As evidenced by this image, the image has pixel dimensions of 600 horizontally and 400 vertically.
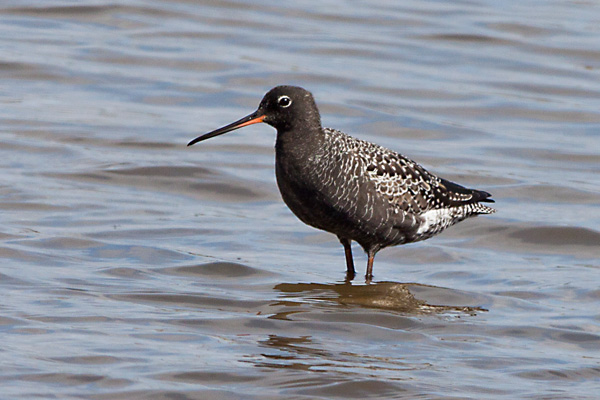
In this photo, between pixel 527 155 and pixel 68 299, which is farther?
pixel 527 155

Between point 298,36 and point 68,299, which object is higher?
point 298,36

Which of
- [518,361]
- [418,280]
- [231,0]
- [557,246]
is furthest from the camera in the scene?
[231,0]

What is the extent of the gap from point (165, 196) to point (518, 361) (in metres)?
5.88

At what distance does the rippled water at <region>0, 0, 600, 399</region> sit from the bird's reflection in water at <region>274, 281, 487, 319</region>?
36 mm

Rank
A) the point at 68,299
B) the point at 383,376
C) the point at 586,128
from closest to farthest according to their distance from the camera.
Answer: the point at 383,376 → the point at 68,299 → the point at 586,128

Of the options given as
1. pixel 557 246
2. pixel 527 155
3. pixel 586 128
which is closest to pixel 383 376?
pixel 557 246

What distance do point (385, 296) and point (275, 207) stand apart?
3.15 meters

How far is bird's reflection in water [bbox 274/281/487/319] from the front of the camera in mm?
9477

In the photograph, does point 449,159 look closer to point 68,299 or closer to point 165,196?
point 165,196

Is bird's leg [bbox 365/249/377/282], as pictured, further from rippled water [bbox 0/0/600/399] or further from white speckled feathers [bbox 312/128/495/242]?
white speckled feathers [bbox 312/128/495/242]

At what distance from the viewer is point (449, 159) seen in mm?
14609

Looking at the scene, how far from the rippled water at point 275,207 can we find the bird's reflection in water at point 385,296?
0.12 ft

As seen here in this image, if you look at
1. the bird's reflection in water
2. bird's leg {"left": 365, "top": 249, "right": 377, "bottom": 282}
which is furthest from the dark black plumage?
the bird's reflection in water

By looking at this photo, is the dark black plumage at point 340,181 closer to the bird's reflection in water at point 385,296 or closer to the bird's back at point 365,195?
the bird's back at point 365,195
